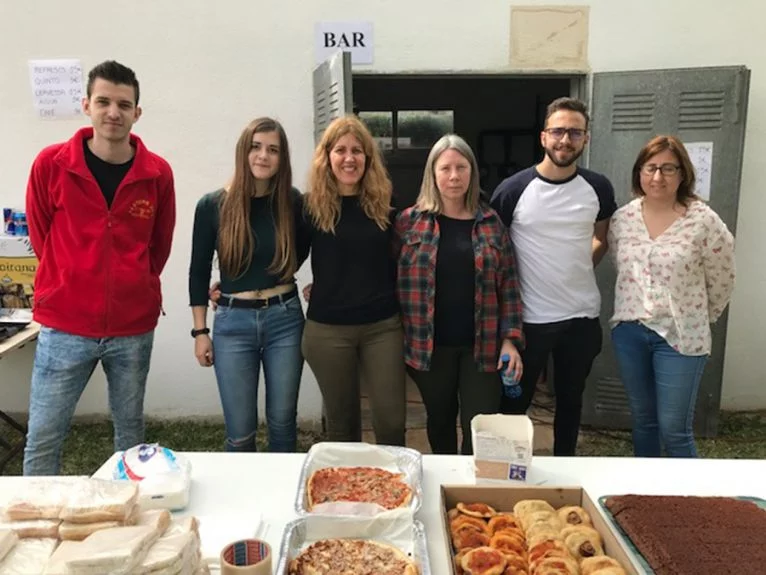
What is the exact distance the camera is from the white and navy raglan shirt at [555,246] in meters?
2.16

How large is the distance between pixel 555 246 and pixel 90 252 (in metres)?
1.56

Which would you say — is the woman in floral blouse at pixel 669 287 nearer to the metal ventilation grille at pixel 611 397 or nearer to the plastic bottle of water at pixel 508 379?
the plastic bottle of water at pixel 508 379

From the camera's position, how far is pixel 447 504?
4.34 feet

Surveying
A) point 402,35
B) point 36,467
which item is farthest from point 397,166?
point 36,467

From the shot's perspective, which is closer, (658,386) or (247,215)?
(247,215)

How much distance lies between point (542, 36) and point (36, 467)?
9.76 feet

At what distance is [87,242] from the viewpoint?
1.95m

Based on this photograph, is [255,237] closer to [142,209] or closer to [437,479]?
[142,209]

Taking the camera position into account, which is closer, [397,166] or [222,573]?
[222,573]

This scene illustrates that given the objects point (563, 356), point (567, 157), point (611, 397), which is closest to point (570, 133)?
point (567, 157)

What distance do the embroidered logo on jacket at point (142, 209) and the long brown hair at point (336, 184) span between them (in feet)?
1.72

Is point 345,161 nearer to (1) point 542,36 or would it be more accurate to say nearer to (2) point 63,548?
(2) point 63,548

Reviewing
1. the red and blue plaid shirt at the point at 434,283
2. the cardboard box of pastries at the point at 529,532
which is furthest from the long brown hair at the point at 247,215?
the cardboard box of pastries at the point at 529,532

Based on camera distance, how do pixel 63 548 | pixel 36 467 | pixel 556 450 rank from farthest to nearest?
pixel 556 450 → pixel 36 467 → pixel 63 548
